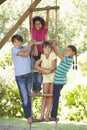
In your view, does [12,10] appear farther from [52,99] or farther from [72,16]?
[52,99]

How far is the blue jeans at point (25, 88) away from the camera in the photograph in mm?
7211

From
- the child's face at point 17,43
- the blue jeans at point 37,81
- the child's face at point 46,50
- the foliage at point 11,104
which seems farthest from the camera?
the foliage at point 11,104

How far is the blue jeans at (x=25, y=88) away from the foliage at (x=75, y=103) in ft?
20.2

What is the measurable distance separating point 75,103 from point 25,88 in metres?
6.50

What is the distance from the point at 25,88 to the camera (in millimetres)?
7250

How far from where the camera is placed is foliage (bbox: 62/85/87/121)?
13.4 meters

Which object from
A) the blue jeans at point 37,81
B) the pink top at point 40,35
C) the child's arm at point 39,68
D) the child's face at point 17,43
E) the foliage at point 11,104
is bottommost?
the foliage at point 11,104

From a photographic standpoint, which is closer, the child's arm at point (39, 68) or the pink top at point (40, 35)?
the child's arm at point (39, 68)

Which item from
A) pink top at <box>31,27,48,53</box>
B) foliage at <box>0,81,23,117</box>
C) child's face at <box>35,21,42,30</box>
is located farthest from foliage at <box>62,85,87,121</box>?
child's face at <box>35,21,42,30</box>

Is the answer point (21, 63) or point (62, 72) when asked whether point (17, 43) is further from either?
point (62, 72)

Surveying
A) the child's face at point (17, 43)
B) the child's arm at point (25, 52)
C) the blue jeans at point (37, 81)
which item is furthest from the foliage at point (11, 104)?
the child's arm at point (25, 52)

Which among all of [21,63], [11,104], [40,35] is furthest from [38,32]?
[11,104]

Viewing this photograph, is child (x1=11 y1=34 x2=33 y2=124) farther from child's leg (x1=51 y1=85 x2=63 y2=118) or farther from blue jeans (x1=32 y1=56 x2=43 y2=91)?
child's leg (x1=51 y1=85 x2=63 y2=118)

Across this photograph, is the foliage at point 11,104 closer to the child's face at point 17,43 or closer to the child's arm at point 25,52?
the child's face at point 17,43
